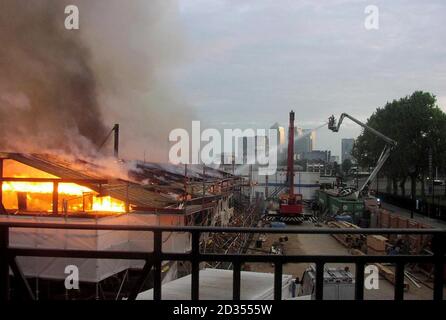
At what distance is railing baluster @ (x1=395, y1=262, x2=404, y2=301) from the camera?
2.39 meters

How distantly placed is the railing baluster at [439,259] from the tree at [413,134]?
32366mm

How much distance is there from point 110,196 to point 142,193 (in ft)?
3.86

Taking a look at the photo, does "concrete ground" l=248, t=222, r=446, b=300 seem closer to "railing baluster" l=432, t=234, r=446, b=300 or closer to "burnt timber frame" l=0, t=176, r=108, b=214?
"burnt timber frame" l=0, t=176, r=108, b=214

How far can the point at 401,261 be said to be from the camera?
237 cm

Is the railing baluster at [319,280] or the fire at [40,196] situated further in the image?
the fire at [40,196]

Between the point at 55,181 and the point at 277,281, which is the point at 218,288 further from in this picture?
the point at 55,181

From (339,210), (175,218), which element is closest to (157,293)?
(175,218)

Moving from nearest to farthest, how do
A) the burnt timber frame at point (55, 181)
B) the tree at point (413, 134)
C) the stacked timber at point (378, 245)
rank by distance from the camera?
1. the burnt timber frame at point (55, 181)
2. the stacked timber at point (378, 245)
3. the tree at point (413, 134)

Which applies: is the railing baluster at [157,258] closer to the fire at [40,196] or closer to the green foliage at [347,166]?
the fire at [40,196]

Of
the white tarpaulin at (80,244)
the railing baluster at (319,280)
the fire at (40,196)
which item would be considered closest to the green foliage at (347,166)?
the fire at (40,196)

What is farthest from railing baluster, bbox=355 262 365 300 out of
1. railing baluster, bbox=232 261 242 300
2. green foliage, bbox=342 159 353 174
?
green foliage, bbox=342 159 353 174

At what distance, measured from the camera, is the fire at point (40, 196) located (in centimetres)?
921

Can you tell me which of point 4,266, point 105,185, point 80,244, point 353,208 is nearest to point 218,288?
point 4,266
